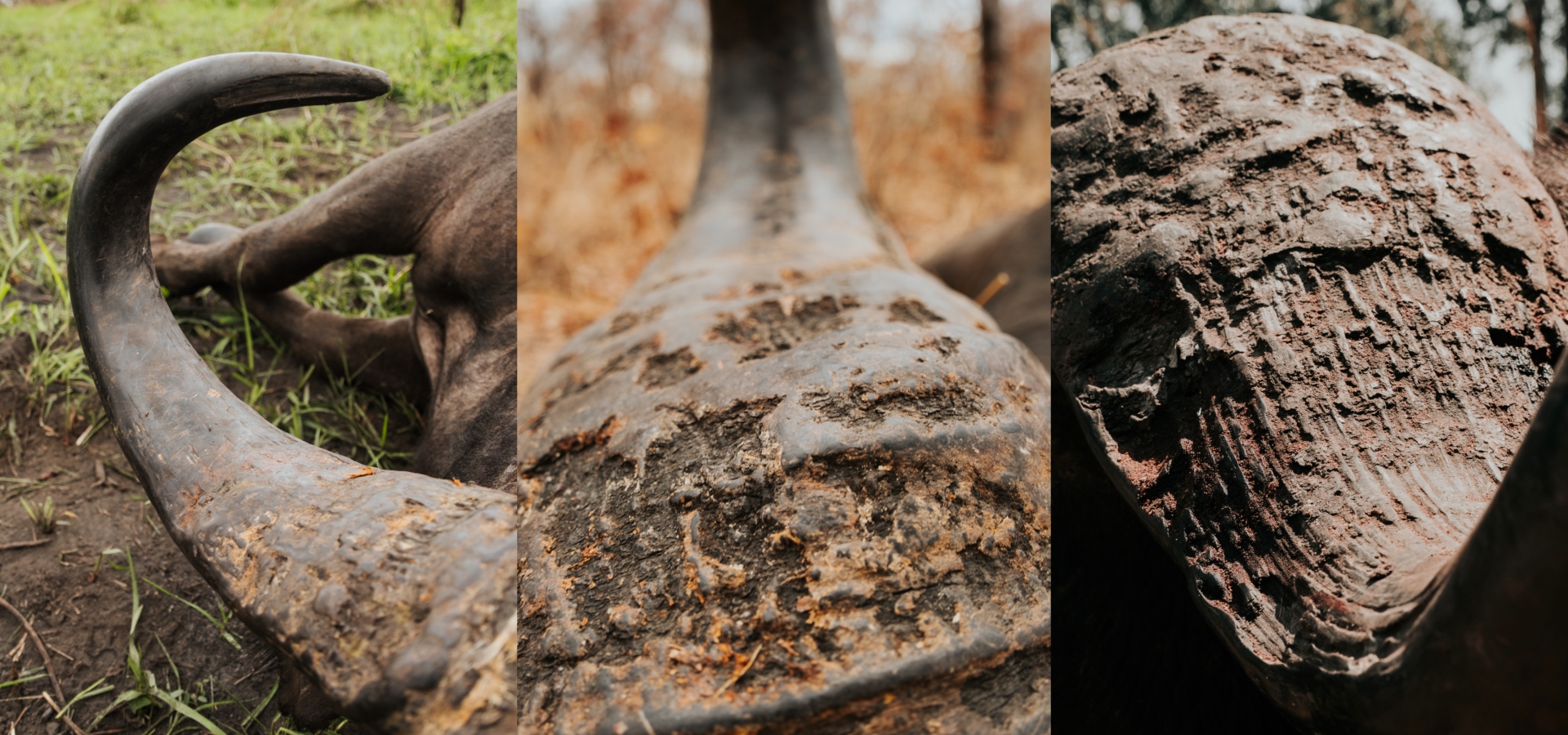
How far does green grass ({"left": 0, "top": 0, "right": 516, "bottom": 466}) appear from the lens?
104 cm

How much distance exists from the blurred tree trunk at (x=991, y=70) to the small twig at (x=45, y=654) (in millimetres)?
6716

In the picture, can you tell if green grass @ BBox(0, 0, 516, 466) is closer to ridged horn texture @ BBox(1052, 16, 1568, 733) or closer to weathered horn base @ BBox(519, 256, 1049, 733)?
weathered horn base @ BBox(519, 256, 1049, 733)

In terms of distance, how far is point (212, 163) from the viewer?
1.16m

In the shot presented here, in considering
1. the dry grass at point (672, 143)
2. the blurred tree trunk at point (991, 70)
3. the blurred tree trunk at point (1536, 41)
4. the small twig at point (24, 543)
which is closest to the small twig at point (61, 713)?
the small twig at point (24, 543)

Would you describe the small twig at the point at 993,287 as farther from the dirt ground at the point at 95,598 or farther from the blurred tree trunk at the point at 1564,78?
the dirt ground at the point at 95,598

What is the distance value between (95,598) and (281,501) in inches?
19.9

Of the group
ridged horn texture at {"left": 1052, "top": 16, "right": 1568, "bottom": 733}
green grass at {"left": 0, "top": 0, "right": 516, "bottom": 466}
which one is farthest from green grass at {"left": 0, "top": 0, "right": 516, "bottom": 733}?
ridged horn texture at {"left": 1052, "top": 16, "right": 1568, "bottom": 733}

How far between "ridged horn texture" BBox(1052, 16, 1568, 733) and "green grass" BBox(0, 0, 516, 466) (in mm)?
874

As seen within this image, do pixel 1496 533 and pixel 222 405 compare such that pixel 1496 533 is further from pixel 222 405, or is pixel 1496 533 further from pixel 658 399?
pixel 222 405

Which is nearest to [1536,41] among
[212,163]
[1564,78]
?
[1564,78]

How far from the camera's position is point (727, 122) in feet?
9.55

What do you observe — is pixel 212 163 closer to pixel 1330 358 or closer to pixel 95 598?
pixel 95 598

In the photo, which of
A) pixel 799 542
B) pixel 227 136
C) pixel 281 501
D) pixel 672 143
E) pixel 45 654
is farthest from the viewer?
pixel 672 143

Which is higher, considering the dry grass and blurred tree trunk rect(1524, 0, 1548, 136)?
blurred tree trunk rect(1524, 0, 1548, 136)
